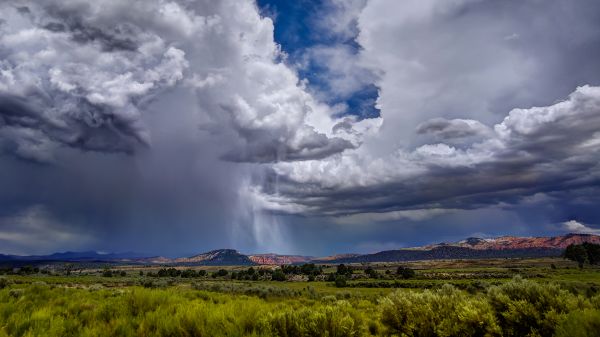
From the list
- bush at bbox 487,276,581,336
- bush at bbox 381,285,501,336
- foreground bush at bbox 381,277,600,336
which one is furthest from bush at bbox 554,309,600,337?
bush at bbox 381,285,501,336

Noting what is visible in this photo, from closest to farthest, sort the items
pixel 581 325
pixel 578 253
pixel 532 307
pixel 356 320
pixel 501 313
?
1. pixel 581 325
2. pixel 532 307
3. pixel 501 313
4. pixel 356 320
5. pixel 578 253

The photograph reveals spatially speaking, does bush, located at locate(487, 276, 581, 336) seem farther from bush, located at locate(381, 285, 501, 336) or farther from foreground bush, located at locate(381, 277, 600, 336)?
bush, located at locate(381, 285, 501, 336)

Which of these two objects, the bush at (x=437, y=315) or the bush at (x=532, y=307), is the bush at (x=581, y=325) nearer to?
the bush at (x=532, y=307)

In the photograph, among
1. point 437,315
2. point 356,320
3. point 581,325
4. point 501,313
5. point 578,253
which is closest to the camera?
point 581,325

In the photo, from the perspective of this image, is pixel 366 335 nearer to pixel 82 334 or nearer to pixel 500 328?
pixel 500 328

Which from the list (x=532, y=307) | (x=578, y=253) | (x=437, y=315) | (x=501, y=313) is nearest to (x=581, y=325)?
(x=532, y=307)

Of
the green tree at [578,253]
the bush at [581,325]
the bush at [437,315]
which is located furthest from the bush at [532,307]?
the green tree at [578,253]

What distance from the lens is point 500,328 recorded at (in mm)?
7656

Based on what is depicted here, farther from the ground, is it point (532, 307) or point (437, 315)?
point (532, 307)

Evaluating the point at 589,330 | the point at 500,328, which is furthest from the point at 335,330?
the point at 589,330

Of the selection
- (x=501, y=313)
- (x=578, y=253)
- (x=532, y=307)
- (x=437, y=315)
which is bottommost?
(x=578, y=253)

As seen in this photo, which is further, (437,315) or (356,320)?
(437,315)

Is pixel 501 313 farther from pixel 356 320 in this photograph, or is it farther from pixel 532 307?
pixel 356 320

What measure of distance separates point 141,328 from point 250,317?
2.24 meters
